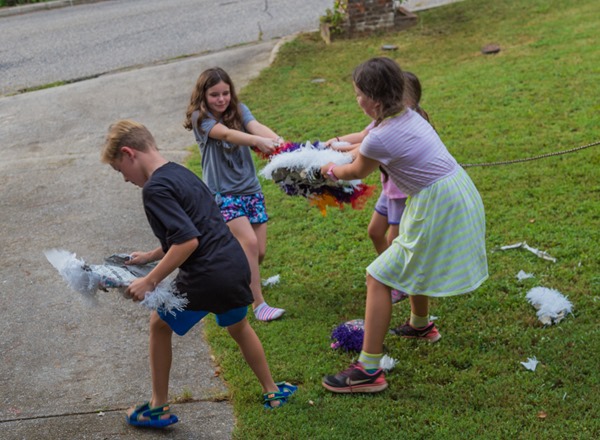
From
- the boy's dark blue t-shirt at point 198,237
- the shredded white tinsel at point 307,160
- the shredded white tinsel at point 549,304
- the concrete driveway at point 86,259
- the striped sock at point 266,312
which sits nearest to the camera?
the boy's dark blue t-shirt at point 198,237

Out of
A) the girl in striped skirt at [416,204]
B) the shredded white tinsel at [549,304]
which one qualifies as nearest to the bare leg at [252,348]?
the girl in striped skirt at [416,204]

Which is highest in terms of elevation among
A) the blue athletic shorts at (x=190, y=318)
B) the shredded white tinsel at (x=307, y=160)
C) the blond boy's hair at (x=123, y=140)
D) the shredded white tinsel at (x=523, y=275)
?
the blond boy's hair at (x=123, y=140)

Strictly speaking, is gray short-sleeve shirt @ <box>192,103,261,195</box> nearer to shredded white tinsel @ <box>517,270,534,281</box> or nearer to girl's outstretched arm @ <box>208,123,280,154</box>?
girl's outstretched arm @ <box>208,123,280,154</box>

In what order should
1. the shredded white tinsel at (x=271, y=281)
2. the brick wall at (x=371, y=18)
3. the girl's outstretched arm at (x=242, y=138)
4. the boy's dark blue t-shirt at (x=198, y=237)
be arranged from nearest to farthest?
the boy's dark blue t-shirt at (x=198, y=237) < the girl's outstretched arm at (x=242, y=138) < the shredded white tinsel at (x=271, y=281) < the brick wall at (x=371, y=18)

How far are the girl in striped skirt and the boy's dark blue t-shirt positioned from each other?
29.7 inches

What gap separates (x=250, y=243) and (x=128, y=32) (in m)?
9.91

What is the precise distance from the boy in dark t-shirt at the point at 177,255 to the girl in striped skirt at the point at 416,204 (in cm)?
75

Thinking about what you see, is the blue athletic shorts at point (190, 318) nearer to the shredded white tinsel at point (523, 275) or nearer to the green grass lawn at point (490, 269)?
the green grass lawn at point (490, 269)

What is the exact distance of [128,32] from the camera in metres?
13.7

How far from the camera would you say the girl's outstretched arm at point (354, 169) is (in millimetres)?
3787

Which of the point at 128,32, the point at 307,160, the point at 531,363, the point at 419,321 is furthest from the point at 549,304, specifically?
the point at 128,32

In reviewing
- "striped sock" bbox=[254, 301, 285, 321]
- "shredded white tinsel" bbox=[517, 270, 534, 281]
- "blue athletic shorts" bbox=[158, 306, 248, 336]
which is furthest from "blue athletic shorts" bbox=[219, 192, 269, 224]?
"shredded white tinsel" bbox=[517, 270, 534, 281]

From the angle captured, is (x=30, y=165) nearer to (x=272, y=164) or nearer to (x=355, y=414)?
(x=272, y=164)

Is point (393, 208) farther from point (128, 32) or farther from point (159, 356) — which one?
point (128, 32)
